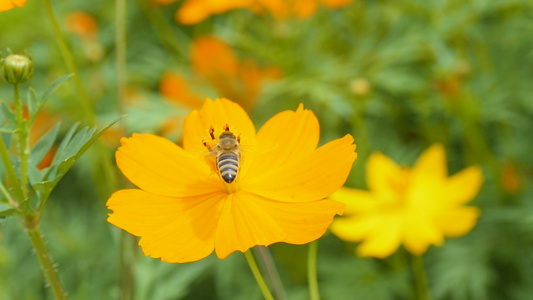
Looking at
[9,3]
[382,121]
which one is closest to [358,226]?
[382,121]

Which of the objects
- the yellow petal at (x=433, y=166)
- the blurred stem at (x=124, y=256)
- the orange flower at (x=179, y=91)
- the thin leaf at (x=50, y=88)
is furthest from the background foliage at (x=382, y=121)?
the thin leaf at (x=50, y=88)

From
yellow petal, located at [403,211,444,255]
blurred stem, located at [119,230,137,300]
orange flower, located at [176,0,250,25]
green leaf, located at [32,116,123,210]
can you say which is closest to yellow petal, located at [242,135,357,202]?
green leaf, located at [32,116,123,210]

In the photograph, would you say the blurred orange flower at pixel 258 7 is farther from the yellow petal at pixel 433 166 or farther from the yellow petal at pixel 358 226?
the yellow petal at pixel 358 226

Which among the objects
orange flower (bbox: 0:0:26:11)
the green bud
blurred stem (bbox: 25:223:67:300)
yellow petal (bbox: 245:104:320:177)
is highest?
orange flower (bbox: 0:0:26:11)

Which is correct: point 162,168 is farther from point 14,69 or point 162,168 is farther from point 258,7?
point 258,7

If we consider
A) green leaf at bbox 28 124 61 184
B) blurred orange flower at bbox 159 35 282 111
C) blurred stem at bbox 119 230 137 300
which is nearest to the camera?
green leaf at bbox 28 124 61 184

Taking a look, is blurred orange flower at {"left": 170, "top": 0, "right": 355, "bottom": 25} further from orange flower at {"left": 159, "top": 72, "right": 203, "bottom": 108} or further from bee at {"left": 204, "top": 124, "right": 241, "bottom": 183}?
bee at {"left": 204, "top": 124, "right": 241, "bottom": 183}

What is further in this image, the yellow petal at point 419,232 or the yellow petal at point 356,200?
the yellow petal at point 356,200

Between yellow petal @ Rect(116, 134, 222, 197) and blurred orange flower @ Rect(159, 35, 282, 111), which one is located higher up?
blurred orange flower @ Rect(159, 35, 282, 111)
